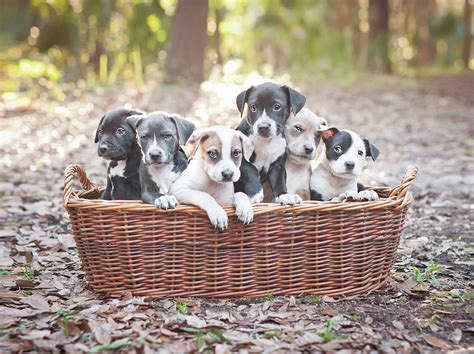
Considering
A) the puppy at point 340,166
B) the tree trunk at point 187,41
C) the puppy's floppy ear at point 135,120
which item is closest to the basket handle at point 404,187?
the puppy at point 340,166

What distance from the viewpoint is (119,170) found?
4324 mm

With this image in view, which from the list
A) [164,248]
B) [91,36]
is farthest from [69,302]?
[91,36]

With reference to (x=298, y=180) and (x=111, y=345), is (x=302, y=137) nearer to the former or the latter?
(x=298, y=180)

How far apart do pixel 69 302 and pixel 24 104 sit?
8.07m

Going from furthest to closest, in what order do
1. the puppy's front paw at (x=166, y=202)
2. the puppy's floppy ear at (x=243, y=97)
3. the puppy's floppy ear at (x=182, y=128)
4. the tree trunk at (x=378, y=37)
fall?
the tree trunk at (x=378, y=37) → the puppy's floppy ear at (x=243, y=97) → the puppy's floppy ear at (x=182, y=128) → the puppy's front paw at (x=166, y=202)

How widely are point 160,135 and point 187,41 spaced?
978 centimetres

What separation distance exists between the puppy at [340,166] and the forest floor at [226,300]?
2.09 feet

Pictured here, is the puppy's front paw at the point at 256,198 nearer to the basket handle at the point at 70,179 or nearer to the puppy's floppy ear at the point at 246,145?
the puppy's floppy ear at the point at 246,145

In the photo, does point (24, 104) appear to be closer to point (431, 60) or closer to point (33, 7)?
point (33, 7)

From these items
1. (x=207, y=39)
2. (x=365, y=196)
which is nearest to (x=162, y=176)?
(x=365, y=196)

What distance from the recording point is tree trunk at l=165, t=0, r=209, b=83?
524 inches

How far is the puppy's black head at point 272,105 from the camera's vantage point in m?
4.11

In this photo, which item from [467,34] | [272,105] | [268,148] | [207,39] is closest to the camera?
[272,105]

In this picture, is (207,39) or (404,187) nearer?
(404,187)
